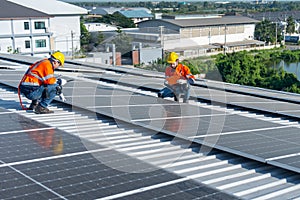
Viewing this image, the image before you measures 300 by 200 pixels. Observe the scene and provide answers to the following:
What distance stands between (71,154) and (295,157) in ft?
12.6

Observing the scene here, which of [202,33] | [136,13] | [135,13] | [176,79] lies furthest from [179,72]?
[136,13]

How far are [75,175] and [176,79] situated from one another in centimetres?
627

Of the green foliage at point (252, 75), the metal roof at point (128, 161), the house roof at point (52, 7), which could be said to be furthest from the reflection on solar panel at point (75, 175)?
the house roof at point (52, 7)

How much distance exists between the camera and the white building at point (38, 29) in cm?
5769

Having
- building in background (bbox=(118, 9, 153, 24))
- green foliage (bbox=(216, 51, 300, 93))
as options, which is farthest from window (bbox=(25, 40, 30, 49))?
building in background (bbox=(118, 9, 153, 24))

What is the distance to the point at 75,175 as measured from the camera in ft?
22.1

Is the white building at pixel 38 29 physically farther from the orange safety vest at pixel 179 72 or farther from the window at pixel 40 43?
the orange safety vest at pixel 179 72

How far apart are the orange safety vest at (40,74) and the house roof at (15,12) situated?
4970 centimetres

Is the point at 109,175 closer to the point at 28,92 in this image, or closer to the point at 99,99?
the point at 28,92

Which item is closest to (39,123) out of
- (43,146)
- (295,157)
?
(43,146)

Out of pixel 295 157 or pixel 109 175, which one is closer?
pixel 109 175

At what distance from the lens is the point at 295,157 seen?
24.6 ft

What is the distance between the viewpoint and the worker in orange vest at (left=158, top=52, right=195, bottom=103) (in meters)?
12.3

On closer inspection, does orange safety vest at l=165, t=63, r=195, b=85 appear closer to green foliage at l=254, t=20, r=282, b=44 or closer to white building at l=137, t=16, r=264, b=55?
white building at l=137, t=16, r=264, b=55
